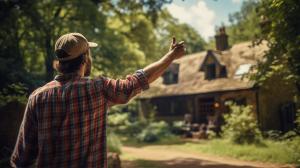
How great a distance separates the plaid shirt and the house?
1706 centimetres

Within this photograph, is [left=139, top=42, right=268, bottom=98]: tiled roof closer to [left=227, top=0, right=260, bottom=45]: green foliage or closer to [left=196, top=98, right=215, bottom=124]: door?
[left=196, top=98, right=215, bottom=124]: door

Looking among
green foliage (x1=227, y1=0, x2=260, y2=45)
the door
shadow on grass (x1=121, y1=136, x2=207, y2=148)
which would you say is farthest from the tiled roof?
green foliage (x1=227, y1=0, x2=260, y2=45)

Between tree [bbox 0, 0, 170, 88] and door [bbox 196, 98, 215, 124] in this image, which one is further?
door [bbox 196, 98, 215, 124]

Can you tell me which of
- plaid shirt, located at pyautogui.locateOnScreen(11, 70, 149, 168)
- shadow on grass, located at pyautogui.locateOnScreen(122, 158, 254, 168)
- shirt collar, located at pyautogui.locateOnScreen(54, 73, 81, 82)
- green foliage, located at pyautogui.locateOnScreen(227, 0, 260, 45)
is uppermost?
green foliage, located at pyautogui.locateOnScreen(227, 0, 260, 45)

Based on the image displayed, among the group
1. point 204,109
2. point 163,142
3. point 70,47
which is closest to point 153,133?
point 163,142

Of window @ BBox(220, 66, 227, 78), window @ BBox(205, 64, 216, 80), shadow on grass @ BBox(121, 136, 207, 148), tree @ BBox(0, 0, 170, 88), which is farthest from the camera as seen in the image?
window @ BBox(205, 64, 216, 80)

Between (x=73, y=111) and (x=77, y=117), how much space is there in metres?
0.04

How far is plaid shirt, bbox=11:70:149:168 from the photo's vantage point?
205 centimetres

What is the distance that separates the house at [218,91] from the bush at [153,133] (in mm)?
3385

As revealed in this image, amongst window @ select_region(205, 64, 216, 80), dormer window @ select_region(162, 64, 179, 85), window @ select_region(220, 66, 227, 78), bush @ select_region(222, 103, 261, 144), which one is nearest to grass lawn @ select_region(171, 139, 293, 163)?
bush @ select_region(222, 103, 261, 144)

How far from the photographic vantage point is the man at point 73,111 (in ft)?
6.75

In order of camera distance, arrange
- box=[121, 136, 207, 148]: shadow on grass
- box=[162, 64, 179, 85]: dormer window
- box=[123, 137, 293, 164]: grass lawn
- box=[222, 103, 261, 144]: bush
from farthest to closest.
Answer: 1. box=[162, 64, 179, 85]: dormer window
2. box=[121, 136, 207, 148]: shadow on grass
3. box=[222, 103, 261, 144]: bush
4. box=[123, 137, 293, 164]: grass lawn

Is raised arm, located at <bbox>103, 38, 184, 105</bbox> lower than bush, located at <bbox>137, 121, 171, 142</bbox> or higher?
higher

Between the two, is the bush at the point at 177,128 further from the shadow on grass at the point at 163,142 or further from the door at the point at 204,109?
the shadow on grass at the point at 163,142
